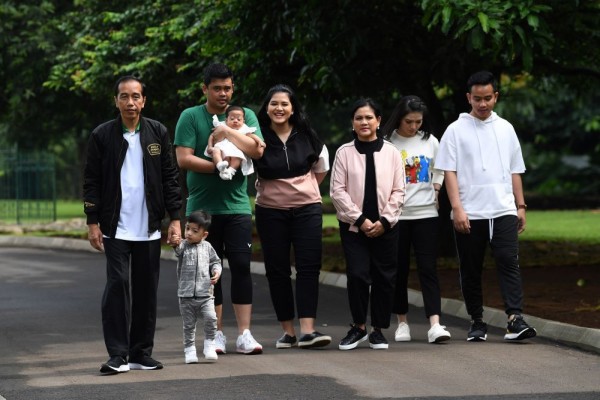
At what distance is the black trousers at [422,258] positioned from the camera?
10086 mm

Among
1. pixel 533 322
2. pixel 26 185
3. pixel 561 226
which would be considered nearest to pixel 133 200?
pixel 533 322

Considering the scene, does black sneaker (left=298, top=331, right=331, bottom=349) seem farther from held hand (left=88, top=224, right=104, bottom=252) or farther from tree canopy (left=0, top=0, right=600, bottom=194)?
tree canopy (left=0, top=0, right=600, bottom=194)

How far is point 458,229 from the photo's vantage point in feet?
33.2

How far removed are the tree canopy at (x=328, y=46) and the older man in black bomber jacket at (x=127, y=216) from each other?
4.15 m

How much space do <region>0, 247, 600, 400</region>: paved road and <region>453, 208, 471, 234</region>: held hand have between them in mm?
824

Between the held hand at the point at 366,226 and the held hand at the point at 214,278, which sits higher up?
the held hand at the point at 366,226

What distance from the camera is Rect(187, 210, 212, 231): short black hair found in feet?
29.0

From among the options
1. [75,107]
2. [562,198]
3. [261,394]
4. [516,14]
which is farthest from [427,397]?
[562,198]

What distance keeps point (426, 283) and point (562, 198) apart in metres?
34.7

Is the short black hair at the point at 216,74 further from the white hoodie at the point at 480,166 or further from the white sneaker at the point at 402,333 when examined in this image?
the white sneaker at the point at 402,333

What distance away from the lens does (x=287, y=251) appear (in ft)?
31.9

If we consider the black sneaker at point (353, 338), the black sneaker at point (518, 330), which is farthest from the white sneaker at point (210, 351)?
the black sneaker at point (518, 330)

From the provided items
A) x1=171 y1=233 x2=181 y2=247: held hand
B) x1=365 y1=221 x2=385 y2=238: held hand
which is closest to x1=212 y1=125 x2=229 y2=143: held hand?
x1=171 y1=233 x2=181 y2=247: held hand

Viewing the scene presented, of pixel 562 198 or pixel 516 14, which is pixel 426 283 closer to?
pixel 516 14
